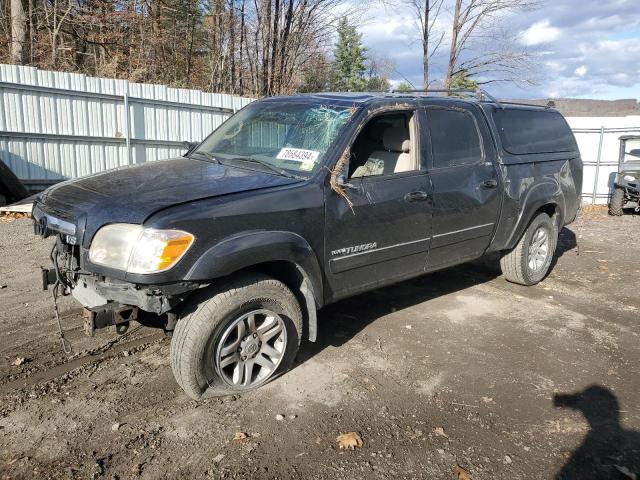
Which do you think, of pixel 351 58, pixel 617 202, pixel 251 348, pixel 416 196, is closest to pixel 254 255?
pixel 251 348

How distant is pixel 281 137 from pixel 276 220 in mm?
1045

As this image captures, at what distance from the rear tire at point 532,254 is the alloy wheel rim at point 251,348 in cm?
348

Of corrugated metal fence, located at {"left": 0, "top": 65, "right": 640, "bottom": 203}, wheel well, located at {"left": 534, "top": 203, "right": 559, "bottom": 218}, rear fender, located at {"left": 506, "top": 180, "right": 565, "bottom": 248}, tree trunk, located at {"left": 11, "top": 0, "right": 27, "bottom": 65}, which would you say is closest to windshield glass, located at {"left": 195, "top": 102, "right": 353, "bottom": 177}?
rear fender, located at {"left": 506, "top": 180, "right": 565, "bottom": 248}

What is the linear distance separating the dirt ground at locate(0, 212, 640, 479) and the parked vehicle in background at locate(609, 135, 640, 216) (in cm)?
864

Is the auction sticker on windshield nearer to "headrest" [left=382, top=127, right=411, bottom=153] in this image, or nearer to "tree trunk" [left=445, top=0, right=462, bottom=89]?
"headrest" [left=382, top=127, right=411, bottom=153]

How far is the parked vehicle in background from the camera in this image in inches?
495

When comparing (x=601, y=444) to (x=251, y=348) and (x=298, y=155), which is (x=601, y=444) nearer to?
(x=251, y=348)

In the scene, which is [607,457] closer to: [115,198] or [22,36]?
[115,198]

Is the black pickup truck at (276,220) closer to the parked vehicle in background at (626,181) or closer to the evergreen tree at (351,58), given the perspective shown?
the parked vehicle in background at (626,181)

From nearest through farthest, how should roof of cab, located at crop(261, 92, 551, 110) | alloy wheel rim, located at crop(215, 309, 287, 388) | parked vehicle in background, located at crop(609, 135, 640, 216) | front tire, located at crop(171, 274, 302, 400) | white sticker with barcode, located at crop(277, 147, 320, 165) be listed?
front tire, located at crop(171, 274, 302, 400)
alloy wheel rim, located at crop(215, 309, 287, 388)
white sticker with barcode, located at crop(277, 147, 320, 165)
roof of cab, located at crop(261, 92, 551, 110)
parked vehicle in background, located at crop(609, 135, 640, 216)

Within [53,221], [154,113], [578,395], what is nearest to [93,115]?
[154,113]

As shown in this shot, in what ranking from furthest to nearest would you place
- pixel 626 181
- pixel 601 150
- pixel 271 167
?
1. pixel 601 150
2. pixel 626 181
3. pixel 271 167

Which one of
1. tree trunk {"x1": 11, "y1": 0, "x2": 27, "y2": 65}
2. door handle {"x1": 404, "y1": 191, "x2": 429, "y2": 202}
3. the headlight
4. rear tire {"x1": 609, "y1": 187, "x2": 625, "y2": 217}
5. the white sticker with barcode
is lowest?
rear tire {"x1": 609, "y1": 187, "x2": 625, "y2": 217}

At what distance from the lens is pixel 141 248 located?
2.87m
